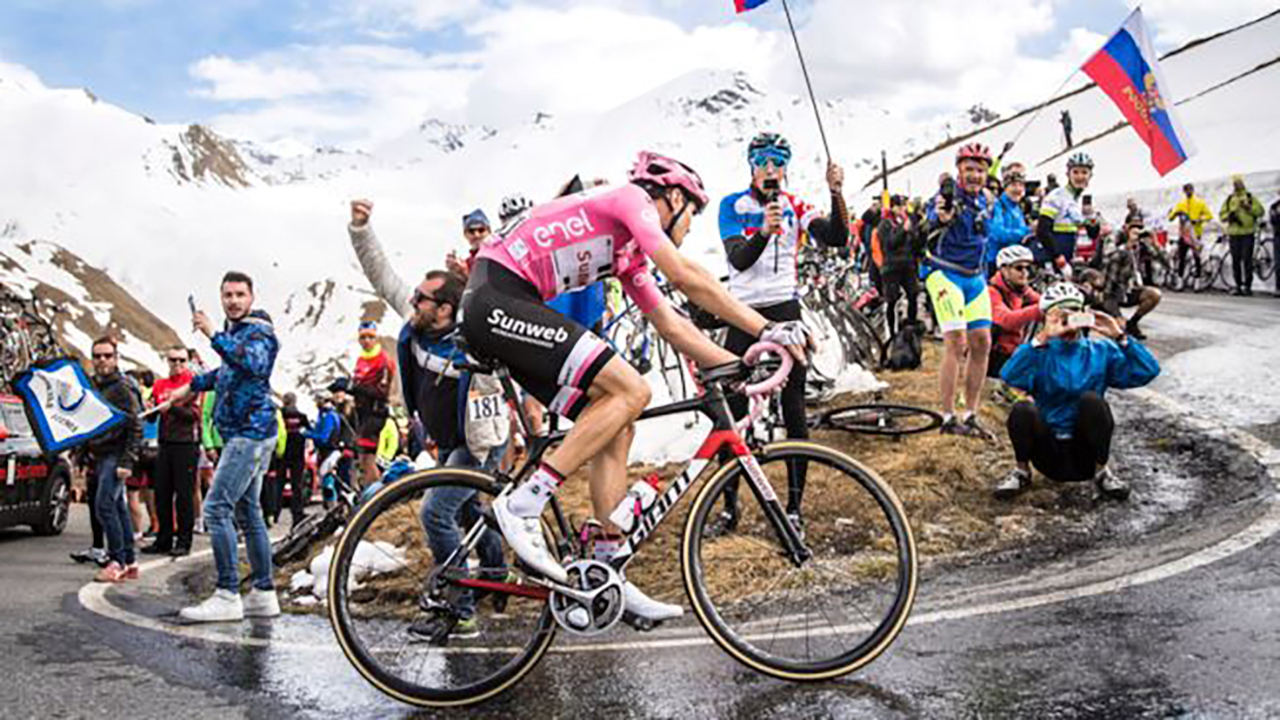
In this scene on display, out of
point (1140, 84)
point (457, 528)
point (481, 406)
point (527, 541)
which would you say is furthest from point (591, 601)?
point (1140, 84)

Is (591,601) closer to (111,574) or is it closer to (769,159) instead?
(769,159)

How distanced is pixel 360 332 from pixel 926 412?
599 centimetres

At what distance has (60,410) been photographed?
934 cm

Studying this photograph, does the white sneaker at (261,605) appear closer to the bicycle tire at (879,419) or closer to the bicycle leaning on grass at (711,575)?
the bicycle leaning on grass at (711,575)

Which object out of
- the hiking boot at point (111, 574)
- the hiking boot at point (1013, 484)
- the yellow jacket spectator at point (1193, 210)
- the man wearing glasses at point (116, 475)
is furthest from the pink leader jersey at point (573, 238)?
the yellow jacket spectator at point (1193, 210)

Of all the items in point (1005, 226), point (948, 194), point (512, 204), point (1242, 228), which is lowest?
point (1242, 228)

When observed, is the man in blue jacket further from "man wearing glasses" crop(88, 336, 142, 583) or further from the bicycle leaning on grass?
"man wearing glasses" crop(88, 336, 142, 583)

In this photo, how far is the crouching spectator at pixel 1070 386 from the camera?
700cm

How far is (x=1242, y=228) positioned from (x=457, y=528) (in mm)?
18623

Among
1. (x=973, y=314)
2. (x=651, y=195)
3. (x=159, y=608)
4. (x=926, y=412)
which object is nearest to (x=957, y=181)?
Result: (x=973, y=314)

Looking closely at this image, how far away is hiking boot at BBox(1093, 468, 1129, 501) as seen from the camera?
7117 mm

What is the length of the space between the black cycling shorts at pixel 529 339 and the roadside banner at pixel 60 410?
612 cm

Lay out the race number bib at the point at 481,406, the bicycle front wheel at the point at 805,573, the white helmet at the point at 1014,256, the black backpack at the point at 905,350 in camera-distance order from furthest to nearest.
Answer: the black backpack at the point at 905,350
the white helmet at the point at 1014,256
the race number bib at the point at 481,406
the bicycle front wheel at the point at 805,573

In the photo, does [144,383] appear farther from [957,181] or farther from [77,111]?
[77,111]
